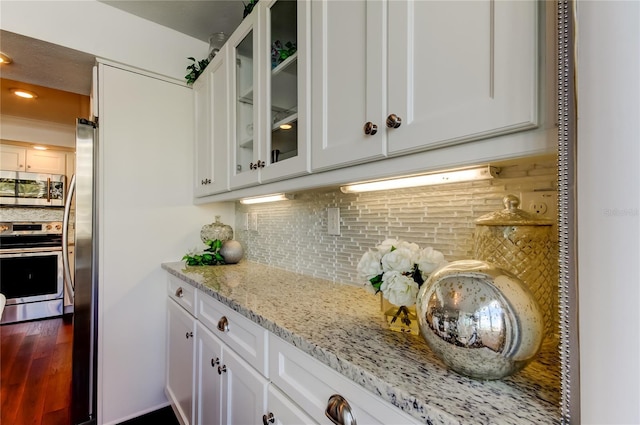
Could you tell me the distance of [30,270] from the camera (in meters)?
3.69

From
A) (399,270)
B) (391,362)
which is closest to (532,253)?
(399,270)

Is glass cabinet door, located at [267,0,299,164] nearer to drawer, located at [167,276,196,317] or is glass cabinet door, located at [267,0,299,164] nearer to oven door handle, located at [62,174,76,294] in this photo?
drawer, located at [167,276,196,317]

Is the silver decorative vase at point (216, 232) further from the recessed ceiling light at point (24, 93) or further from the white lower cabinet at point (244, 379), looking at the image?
the recessed ceiling light at point (24, 93)

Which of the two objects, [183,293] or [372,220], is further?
[183,293]

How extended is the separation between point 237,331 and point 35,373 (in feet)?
8.18

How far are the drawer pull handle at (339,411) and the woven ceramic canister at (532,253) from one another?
0.45 meters

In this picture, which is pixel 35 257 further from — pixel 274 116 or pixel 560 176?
pixel 560 176

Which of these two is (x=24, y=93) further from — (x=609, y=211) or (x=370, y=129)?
(x=609, y=211)

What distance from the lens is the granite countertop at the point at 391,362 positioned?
0.47 metres

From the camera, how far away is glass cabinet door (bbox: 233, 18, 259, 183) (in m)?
1.41

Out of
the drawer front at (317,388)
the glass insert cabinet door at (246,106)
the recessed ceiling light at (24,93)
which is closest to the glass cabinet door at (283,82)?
the glass insert cabinet door at (246,106)

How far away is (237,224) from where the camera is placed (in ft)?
7.34

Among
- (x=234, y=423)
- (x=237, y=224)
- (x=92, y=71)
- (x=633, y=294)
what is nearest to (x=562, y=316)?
(x=633, y=294)

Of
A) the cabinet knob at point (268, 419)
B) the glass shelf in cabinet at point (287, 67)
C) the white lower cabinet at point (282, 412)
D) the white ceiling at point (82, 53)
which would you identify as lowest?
the cabinet knob at point (268, 419)
